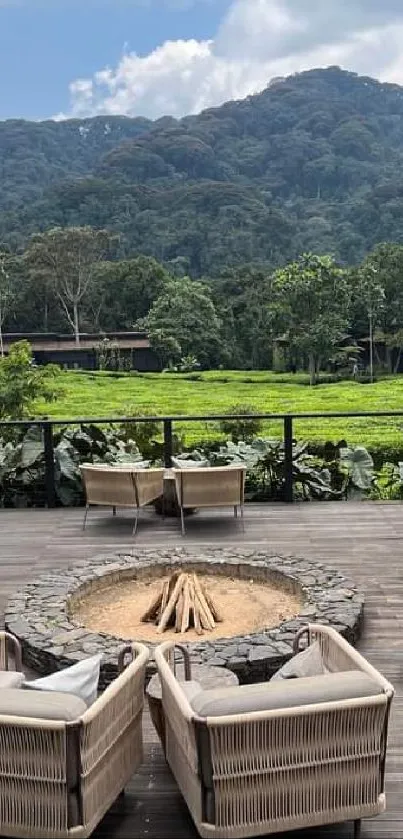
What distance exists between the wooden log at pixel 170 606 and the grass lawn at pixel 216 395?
501 inches

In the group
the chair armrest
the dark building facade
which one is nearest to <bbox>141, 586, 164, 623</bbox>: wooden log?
the chair armrest

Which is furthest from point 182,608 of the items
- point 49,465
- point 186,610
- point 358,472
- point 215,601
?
point 358,472

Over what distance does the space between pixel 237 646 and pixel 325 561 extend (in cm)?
187

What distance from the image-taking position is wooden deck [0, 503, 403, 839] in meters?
2.86

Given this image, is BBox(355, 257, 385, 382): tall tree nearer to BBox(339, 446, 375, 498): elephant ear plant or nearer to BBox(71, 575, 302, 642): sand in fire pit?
BBox(339, 446, 375, 498): elephant ear plant

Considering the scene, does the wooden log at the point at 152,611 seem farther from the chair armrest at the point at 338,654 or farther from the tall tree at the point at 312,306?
the tall tree at the point at 312,306

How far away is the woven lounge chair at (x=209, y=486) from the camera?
6586mm

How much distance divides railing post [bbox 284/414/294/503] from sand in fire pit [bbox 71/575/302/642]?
2.42 metres

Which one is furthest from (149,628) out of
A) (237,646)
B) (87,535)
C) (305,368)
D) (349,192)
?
(349,192)

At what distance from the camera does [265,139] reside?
91.3 meters

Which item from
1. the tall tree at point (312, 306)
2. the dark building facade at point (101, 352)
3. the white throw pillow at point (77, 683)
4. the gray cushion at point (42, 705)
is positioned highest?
the tall tree at point (312, 306)

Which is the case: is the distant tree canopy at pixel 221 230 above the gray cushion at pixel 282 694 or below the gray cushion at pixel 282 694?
above

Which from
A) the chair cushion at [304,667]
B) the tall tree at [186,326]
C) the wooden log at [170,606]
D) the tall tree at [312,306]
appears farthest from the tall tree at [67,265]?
the chair cushion at [304,667]

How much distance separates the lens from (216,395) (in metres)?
31.4
